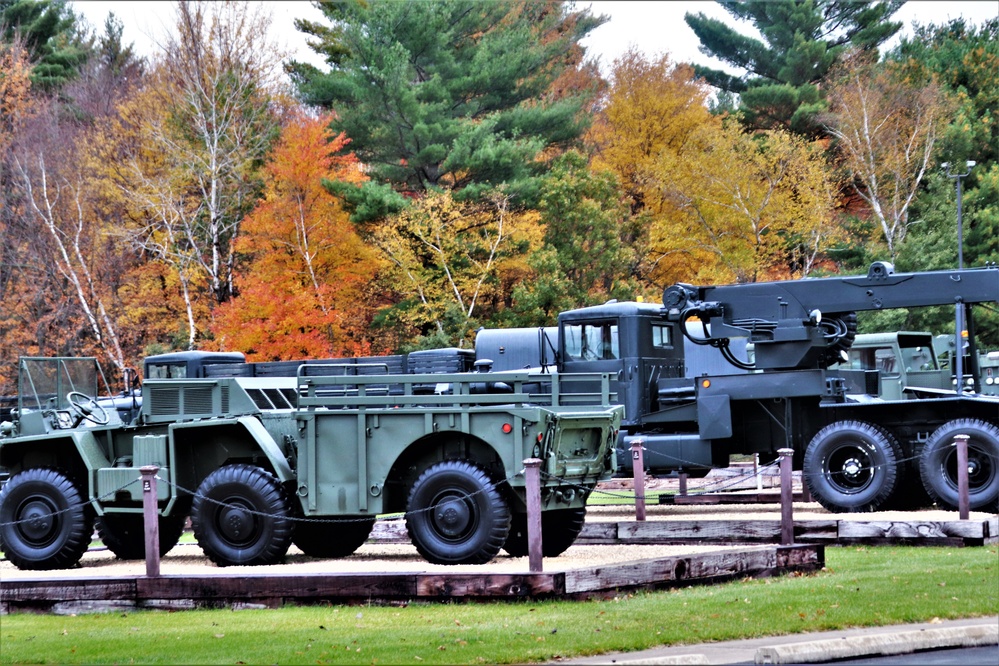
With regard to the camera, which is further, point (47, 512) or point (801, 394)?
point (801, 394)

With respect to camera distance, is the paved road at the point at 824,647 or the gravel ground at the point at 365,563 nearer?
the paved road at the point at 824,647

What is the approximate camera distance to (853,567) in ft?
51.3

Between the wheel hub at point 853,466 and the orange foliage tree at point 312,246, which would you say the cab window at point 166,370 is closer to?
the wheel hub at point 853,466

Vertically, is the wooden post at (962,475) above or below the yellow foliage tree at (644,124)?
below

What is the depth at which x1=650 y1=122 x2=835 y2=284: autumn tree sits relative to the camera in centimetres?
4450

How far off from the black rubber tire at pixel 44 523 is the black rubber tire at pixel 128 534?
868 mm

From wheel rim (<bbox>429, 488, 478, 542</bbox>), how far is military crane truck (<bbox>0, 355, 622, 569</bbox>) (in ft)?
0.04

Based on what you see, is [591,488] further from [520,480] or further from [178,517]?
[178,517]

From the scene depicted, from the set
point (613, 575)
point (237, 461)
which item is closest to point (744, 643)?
point (613, 575)

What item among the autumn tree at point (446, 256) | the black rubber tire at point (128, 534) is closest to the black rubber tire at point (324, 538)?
the black rubber tire at point (128, 534)

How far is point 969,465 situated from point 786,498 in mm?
4786

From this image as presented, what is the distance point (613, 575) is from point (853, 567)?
3686 millimetres

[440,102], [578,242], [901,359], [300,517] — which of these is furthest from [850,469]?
[440,102]

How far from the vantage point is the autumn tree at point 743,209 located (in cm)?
4450
